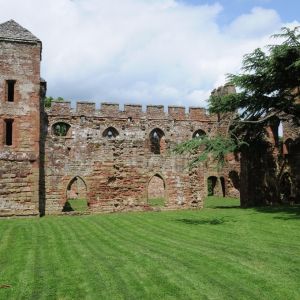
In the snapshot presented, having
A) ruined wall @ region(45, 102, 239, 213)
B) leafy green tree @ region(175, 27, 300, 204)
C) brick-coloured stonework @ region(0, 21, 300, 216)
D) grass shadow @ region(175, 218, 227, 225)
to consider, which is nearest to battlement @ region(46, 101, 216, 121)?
brick-coloured stonework @ region(0, 21, 300, 216)

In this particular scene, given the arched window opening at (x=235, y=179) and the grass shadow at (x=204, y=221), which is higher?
the arched window opening at (x=235, y=179)

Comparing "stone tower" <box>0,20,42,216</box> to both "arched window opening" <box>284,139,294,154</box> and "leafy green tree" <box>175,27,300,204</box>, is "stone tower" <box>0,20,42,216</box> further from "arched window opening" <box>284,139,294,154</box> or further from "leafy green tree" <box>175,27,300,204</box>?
"arched window opening" <box>284,139,294,154</box>

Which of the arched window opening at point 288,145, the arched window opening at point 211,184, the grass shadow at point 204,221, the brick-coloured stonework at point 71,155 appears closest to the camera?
the grass shadow at point 204,221

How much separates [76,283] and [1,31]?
17.5m

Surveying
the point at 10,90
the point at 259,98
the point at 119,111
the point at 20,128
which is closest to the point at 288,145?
the point at 259,98

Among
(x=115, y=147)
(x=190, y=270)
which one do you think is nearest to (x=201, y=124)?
(x=115, y=147)

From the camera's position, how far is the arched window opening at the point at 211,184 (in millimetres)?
39025

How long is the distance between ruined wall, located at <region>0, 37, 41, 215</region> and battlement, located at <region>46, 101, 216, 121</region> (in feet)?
24.3

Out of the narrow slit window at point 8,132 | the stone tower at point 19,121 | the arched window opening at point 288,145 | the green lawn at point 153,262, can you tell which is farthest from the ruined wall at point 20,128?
the arched window opening at point 288,145

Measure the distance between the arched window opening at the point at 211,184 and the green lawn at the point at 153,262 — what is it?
22.7 metres

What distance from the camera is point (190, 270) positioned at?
8.70 meters

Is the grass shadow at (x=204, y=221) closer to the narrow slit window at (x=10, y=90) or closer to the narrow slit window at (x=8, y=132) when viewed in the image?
the narrow slit window at (x=8, y=132)

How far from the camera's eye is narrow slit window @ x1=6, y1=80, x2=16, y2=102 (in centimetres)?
2159

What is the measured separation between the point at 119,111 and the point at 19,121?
10.5 metres
